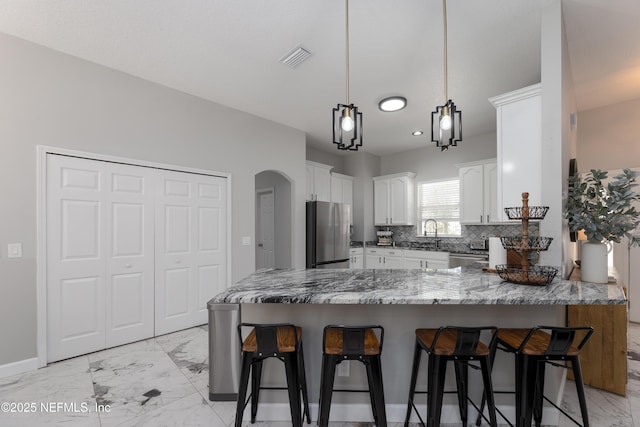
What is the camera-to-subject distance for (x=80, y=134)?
2891mm

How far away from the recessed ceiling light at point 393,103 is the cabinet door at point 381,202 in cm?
242

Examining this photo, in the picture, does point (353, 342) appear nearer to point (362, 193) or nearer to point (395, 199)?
point (395, 199)

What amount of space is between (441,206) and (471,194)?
83 cm

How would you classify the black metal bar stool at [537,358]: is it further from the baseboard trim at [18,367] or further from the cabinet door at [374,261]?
the cabinet door at [374,261]

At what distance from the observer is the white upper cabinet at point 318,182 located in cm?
537

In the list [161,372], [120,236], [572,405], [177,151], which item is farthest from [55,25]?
[572,405]

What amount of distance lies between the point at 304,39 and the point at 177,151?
6.61ft

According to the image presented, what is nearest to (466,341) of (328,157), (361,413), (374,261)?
(361,413)

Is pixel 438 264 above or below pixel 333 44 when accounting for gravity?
below

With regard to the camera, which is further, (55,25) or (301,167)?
(301,167)

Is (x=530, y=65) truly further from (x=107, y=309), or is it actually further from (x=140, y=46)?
(x=107, y=309)

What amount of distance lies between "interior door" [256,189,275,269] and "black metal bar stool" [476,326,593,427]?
13.8ft

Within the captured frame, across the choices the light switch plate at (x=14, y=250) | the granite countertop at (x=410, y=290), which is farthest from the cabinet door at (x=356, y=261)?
the light switch plate at (x=14, y=250)

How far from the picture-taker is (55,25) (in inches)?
95.3
